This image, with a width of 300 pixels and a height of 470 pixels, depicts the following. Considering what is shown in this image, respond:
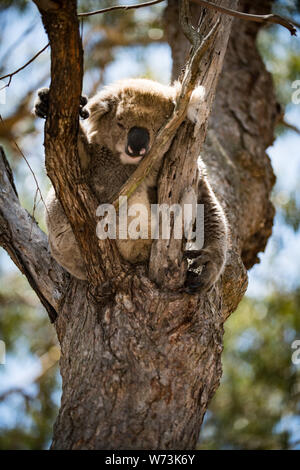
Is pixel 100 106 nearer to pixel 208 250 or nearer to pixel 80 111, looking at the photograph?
pixel 80 111

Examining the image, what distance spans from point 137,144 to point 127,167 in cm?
18

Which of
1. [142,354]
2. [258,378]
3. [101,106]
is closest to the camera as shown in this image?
[142,354]

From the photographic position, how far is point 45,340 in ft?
21.7

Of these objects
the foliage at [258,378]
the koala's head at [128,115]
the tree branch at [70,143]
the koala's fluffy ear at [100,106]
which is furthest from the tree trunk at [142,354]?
the foliage at [258,378]

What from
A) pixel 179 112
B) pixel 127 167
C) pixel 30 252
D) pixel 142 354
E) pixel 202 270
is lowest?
pixel 142 354

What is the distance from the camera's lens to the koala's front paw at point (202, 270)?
105 inches

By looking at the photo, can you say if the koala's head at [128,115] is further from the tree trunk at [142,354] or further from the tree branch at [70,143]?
the tree branch at [70,143]

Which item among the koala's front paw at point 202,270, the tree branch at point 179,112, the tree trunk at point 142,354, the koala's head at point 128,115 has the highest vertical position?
the koala's head at point 128,115

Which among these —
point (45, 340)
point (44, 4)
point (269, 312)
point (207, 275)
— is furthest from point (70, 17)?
point (45, 340)

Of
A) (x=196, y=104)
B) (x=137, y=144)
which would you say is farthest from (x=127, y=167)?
(x=196, y=104)

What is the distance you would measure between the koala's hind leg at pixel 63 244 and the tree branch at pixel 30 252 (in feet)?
0.26

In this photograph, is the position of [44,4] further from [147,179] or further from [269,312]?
[269,312]

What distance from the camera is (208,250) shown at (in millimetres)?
3068
